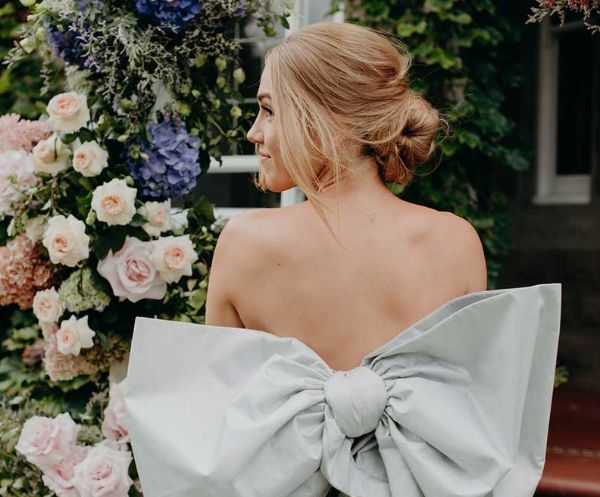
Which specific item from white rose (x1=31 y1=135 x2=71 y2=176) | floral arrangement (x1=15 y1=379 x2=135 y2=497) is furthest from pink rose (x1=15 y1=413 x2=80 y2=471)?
white rose (x1=31 y1=135 x2=71 y2=176)

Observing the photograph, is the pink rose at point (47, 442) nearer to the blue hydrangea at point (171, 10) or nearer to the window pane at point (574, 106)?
the blue hydrangea at point (171, 10)

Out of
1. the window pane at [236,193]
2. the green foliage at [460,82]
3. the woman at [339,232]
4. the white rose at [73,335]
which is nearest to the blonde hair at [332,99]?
the woman at [339,232]

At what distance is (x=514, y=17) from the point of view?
14.6ft

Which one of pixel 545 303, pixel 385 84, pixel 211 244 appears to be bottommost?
pixel 211 244

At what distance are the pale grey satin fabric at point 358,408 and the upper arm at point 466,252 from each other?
0.13m

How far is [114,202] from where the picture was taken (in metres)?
2.34

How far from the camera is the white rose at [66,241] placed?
233 centimetres

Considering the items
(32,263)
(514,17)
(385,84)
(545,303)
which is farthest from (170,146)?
(514,17)

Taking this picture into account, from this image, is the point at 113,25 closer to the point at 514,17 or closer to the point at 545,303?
the point at 545,303

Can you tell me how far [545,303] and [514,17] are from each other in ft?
11.0

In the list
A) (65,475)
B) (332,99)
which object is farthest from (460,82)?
(65,475)

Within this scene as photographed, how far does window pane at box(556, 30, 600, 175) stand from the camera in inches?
201

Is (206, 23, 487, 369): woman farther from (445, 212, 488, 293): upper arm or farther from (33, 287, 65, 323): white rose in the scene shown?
(33, 287, 65, 323): white rose

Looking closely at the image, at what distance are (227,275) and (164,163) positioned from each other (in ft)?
3.40
